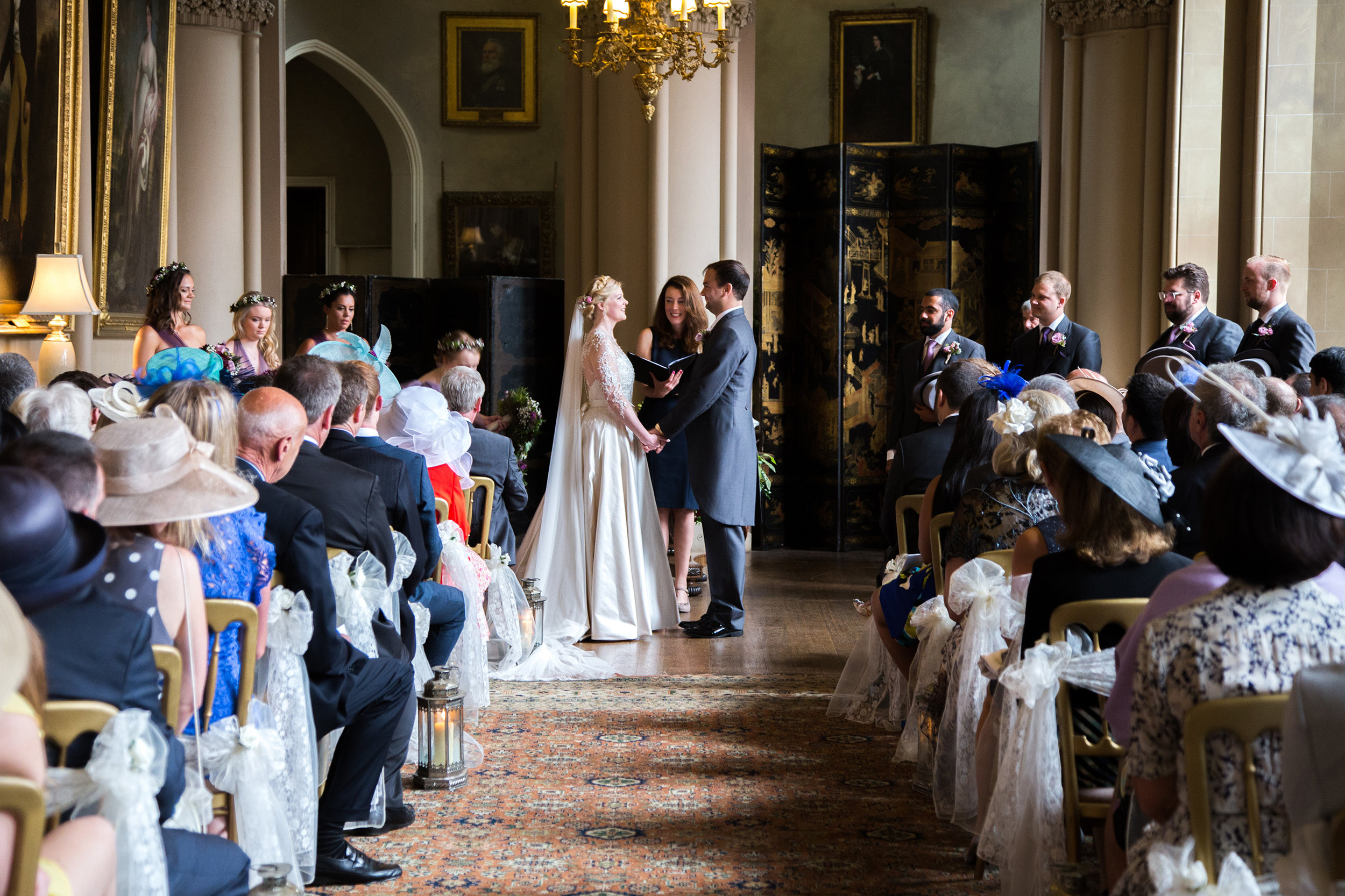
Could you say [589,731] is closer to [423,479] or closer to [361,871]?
[423,479]

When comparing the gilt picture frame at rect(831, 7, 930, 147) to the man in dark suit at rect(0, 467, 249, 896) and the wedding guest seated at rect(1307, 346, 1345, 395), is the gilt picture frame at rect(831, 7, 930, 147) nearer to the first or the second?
the wedding guest seated at rect(1307, 346, 1345, 395)

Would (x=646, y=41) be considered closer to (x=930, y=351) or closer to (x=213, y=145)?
(x=930, y=351)

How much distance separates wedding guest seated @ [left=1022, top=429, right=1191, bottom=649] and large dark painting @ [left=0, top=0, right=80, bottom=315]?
533 centimetres

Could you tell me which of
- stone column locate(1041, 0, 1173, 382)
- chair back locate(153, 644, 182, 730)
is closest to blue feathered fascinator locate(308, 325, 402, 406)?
chair back locate(153, 644, 182, 730)

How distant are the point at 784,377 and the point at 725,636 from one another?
3.64 metres

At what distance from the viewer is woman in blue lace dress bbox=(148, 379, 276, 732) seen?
2.54 metres

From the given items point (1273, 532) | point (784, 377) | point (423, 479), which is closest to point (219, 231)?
point (784, 377)

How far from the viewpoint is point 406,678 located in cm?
334

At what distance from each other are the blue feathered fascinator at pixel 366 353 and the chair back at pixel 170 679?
2800 mm

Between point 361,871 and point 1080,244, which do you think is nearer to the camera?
point 361,871

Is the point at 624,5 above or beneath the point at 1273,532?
above

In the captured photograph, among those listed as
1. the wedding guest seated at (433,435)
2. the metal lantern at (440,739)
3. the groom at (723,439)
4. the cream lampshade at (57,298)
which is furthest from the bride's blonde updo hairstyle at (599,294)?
the metal lantern at (440,739)

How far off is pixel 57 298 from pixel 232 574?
408 centimetres

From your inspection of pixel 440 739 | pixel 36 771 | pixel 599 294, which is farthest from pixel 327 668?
pixel 599 294
